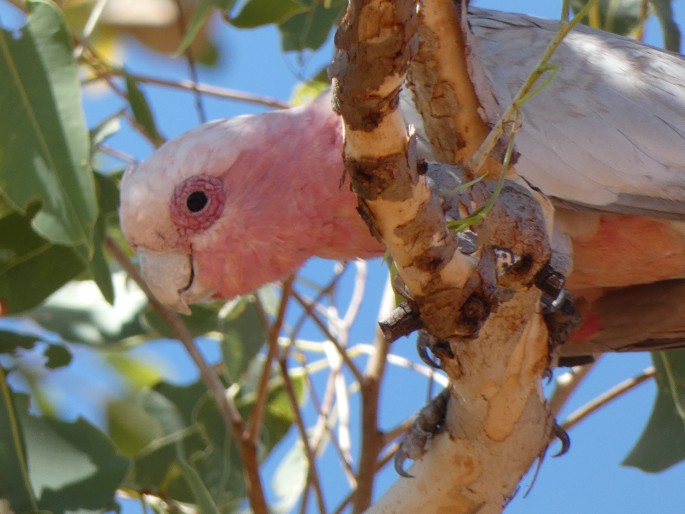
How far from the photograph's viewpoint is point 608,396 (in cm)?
267

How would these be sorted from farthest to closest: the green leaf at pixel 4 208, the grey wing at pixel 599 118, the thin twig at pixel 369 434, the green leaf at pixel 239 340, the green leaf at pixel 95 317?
the green leaf at pixel 95 317 < the green leaf at pixel 239 340 < the green leaf at pixel 4 208 < the thin twig at pixel 369 434 < the grey wing at pixel 599 118

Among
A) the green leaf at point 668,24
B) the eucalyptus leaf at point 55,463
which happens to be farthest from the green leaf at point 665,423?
the eucalyptus leaf at point 55,463

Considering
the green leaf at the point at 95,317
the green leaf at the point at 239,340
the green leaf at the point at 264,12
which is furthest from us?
Answer: the green leaf at the point at 95,317

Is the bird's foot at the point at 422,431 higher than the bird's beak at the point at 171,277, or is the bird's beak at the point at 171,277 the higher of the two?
the bird's beak at the point at 171,277

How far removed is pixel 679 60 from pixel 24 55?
4.74 feet

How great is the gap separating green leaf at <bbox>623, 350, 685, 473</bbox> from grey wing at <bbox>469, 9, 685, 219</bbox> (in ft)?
1.86

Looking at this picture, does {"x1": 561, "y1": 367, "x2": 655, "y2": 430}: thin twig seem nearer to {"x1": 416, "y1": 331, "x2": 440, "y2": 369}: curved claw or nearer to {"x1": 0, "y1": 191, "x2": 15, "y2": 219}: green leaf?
{"x1": 416, "y1": 331, "x2": 440, "y2": 369}: curved claw

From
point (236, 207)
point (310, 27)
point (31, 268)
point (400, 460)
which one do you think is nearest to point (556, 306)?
point (400, 460)

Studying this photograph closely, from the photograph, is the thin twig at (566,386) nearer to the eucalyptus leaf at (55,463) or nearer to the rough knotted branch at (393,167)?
the eucalyptus leaf at (55,463)

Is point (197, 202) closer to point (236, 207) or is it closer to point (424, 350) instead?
point (236, 207)

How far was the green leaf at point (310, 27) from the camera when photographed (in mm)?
2393

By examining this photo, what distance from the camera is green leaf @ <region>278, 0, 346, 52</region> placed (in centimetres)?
239

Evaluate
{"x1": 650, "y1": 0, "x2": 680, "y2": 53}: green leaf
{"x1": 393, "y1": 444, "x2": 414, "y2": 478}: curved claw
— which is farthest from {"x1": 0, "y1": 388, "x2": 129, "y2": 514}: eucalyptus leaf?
{"x1": 650, "y1": 0, "x2": 680, "y2": 53}: green leaf

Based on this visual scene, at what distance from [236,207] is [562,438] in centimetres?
80
